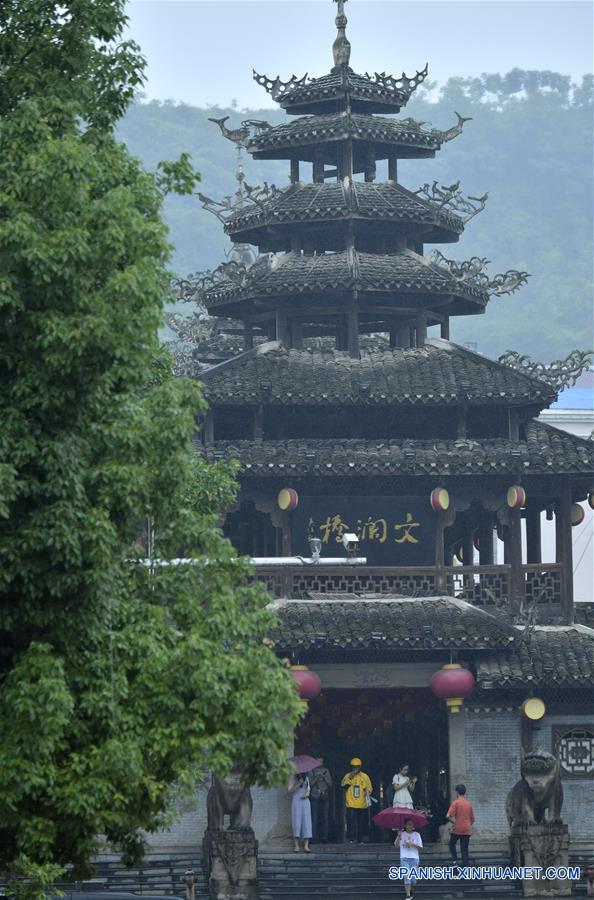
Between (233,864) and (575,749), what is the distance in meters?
6.54

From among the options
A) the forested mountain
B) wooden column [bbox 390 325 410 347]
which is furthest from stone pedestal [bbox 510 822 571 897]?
the forested mountain

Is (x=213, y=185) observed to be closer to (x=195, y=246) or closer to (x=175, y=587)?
(x=195, y=246)

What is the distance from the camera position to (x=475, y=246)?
13938 cm

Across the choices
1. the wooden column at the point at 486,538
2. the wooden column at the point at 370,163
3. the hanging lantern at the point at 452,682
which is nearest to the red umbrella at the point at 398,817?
the hanging lantern at the point at 452,682

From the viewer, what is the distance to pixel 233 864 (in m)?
33.1

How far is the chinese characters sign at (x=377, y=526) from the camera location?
121ft

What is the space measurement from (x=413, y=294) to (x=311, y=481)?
4053 mm

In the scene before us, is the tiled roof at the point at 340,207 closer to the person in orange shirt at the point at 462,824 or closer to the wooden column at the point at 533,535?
the wooden column at the point at 533,535

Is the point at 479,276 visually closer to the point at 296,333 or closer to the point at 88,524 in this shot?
the point at 296,333

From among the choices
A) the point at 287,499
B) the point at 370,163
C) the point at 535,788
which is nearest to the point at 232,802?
the point at 535,788

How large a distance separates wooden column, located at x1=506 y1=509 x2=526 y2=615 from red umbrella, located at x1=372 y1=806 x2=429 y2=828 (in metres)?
4.84

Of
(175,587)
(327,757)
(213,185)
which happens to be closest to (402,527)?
(327,757)

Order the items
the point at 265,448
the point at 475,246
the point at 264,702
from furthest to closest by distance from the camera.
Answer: the point at 475,246 < the point at 265,448 < the point at 264,702

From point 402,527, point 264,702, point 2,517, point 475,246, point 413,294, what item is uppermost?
point 475,246
